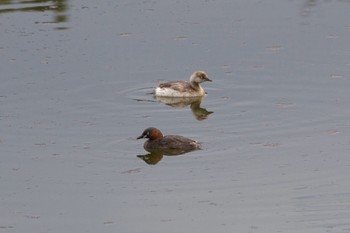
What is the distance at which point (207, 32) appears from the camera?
20234mm

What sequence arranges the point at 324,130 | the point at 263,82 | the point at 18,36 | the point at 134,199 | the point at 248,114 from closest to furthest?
the point at 134,199, the point at 324,130, the point at 248,114, the point at 263,82, the point at 18,36

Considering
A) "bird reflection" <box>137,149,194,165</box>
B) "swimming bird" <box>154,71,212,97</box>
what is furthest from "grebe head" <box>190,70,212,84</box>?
"bird reflection" <box>137,149,194,165</box>

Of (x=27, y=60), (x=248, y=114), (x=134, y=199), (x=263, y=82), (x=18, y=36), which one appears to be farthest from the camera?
(x=18, y=36)

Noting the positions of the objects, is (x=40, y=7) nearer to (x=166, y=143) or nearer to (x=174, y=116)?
(x=174, y=116)

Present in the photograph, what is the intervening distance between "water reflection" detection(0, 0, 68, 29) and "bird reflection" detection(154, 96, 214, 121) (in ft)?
15.5

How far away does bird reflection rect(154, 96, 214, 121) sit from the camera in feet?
53.9

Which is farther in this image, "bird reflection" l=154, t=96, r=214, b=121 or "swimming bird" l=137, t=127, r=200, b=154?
"bird reflection" l=154, t=96, r=214, b=121

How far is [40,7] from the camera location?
73.8 ft

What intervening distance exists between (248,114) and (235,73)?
2165mm

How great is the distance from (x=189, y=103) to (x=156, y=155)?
9.97 feet

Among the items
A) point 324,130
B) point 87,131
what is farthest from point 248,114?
point 87,131

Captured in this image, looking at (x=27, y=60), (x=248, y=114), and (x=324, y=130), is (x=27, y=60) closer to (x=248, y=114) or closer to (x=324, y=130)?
(x=248, y=114)

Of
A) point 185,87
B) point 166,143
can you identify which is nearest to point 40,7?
point 185,87

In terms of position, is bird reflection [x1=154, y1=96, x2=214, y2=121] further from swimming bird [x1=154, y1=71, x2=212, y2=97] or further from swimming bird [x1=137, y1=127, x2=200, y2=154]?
swimming bird [x1=137, y1=127, x2=200, y2=154]
